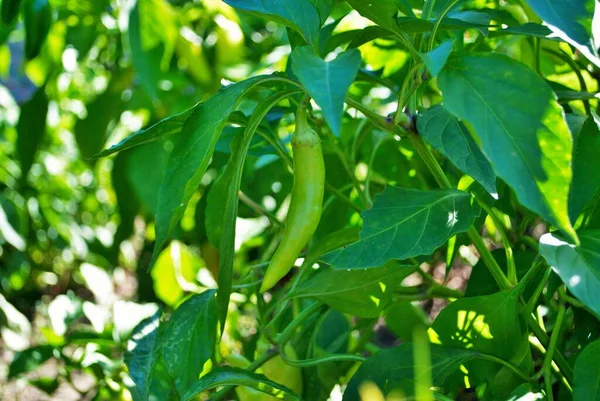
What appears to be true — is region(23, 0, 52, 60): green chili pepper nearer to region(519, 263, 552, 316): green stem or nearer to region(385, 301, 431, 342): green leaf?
region(385, 301, 431, 342): green leaf

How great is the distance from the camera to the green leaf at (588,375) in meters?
0.58

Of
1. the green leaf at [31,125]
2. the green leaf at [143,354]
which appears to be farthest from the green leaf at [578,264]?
the green leaf at [31,125]

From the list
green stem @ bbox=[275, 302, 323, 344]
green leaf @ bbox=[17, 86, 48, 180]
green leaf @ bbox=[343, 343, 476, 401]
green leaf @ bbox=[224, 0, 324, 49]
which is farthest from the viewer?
green leaf @ bbox=[17, 86, 48, 180]

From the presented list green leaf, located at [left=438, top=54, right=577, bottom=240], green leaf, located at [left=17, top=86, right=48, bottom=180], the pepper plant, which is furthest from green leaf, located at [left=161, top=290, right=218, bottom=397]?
green leaf, located at [left=17, top=86, right=48, bottom=180]

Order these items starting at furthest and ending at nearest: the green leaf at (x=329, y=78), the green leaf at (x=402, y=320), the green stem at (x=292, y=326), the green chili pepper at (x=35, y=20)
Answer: the green chili pepper at (x=35, y=20) < the green leaf at (x=402, y=320) < the green stem at (x=292, y=326) < the green leaf at (x=329, y=78)

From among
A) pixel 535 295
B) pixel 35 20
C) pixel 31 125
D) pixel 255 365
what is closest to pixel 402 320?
pixel 255 365

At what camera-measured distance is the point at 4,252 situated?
1956 millimetres

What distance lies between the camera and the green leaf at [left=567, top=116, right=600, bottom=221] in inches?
21.5

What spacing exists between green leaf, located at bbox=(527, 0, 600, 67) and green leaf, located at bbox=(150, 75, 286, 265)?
17 centimetres

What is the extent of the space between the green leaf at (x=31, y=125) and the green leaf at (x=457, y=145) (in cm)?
93

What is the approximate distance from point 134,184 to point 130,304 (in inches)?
12.3

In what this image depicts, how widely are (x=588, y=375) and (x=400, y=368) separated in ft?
0.44

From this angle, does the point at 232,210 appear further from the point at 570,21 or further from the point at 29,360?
the point at 29,360

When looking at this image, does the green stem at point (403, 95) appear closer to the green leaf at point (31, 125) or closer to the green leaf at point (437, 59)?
the green leaf at point (437, 59)
